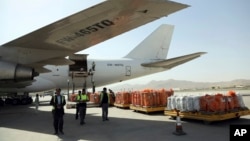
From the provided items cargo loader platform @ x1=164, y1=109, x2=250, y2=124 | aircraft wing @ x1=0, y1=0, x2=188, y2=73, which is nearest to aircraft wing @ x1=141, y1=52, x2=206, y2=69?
cargo loader platform @ x1=164, y1=109, x2=250, y2=124

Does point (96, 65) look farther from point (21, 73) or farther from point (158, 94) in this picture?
point (21, 73)

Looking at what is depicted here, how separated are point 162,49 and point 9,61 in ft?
52.2

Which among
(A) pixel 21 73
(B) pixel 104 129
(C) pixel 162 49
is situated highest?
(C) pixel 162 49

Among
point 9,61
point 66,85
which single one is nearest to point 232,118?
point 9,61

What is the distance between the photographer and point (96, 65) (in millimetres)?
23141

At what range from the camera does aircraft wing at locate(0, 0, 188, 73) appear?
918 centimetres

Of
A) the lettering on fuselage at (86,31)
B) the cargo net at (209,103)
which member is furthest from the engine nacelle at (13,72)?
the cargo net at (209,103)

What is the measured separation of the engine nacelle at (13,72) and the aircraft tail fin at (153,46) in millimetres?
13951

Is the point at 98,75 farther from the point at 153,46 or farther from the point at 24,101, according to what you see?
the point at 24,101

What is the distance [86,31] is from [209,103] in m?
6.53

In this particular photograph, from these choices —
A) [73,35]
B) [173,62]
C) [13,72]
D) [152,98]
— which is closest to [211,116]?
[152,98]

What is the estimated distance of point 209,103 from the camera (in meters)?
10.9

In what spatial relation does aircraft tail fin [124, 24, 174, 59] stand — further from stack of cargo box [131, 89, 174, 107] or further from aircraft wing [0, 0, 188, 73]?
aircraft wing [0, 0, 188, 73]

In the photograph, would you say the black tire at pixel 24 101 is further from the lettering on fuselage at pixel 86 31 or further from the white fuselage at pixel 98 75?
the lettering on fuselage at pixel 86 31
